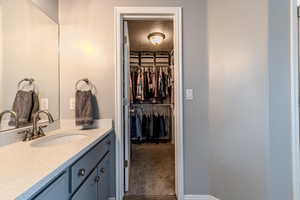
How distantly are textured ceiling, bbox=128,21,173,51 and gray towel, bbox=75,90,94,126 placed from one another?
181cm

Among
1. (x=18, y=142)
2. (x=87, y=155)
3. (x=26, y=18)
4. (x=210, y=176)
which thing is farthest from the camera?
(x=210, y=176)

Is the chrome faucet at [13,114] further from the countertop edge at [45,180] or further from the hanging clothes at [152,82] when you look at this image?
the hanging clothes at [152,82]

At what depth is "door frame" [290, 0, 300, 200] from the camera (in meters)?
1.31

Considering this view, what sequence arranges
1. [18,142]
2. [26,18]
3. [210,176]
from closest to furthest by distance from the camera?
1. [18,142]
2. [26,18]
3. [210,176]

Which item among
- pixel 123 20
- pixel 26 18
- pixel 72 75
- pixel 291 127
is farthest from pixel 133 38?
pixel 291 127

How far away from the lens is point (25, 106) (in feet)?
4.85

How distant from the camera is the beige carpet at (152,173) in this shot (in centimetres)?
207

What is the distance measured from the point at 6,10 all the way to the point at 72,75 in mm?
739

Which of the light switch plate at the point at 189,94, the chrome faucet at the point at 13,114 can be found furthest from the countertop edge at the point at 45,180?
the light switch plate at the point at 189,94

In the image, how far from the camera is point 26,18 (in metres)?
1.52

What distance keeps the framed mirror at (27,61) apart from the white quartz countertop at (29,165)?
34 cm

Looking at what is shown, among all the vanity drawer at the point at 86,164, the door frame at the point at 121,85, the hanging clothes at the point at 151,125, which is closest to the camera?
the vanity drawer at the point at 86,164

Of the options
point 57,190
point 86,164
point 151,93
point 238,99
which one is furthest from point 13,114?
point 151,93

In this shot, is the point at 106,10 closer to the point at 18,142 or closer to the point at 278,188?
the point at 18,142
